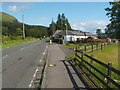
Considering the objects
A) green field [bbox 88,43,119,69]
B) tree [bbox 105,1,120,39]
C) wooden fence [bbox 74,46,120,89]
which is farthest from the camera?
tree [bbox 105,1,120,39]

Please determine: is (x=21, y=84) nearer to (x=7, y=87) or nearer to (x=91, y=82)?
(x=7, y=87)

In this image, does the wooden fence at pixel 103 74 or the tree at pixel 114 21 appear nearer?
the wooden fence at pixel 103 74

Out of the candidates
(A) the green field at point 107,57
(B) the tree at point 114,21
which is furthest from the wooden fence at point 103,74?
(B) the tree at point 114,21

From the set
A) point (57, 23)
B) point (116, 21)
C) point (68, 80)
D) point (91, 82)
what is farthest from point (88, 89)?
point (57, 23)

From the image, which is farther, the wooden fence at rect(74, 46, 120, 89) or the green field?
the green field

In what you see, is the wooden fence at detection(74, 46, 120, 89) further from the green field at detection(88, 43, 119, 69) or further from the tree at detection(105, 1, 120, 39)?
the tree at detection(105, 1, 120, 39)

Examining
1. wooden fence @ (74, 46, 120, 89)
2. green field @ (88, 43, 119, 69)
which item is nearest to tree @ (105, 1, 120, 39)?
green field @ (88, 43, 119, 69)

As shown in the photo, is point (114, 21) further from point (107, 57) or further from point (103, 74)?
point (103, 74)

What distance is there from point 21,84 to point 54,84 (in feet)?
4.47

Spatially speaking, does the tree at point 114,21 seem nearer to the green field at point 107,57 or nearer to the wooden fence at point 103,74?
the green field at point 107,57

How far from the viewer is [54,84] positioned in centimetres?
1145

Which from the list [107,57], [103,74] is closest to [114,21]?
[107,57]

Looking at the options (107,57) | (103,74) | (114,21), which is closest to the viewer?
(103,74)

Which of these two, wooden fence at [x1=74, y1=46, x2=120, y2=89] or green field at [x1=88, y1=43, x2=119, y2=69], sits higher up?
wooden fence at [x1=74, y1=46, x2=120, y2=89]
